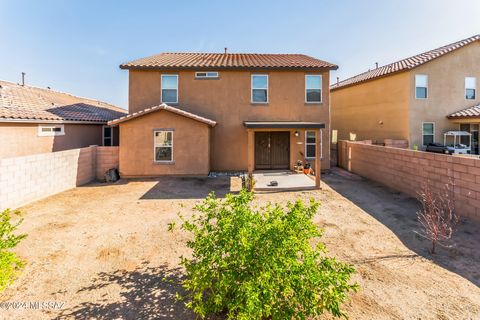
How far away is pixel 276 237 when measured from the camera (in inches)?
135

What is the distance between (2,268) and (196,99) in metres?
12.6

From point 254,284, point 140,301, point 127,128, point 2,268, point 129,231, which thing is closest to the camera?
point 254,284

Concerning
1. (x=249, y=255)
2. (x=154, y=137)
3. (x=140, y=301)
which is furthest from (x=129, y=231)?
(x=154, y=137)

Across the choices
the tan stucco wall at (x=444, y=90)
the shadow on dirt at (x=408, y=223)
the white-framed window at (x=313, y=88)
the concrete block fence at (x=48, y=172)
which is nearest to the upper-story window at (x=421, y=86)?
the tan stucco wall at (x=444, y=90)

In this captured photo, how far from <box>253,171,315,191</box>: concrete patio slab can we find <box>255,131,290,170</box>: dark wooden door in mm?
881

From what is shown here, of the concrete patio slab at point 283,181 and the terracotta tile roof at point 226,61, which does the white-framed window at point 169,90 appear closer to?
the terracotta tile roof at point 226,61

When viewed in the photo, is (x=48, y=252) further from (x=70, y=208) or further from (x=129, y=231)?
(x=70, y=208)

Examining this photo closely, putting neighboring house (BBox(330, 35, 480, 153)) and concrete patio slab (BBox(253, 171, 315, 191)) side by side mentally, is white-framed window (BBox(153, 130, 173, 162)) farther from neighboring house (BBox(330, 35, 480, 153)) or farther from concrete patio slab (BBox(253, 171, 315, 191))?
neighboring house (BBox(330, 35, 480, 153))

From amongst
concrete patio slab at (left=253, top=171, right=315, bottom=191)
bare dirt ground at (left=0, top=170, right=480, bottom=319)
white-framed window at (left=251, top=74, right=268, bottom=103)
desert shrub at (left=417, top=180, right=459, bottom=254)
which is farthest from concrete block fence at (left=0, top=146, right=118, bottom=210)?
desert shrub at (left=417, top=180, right=459, bottom=254)

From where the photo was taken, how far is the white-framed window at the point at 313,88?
1524 centimetres

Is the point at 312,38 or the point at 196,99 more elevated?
the point at 312,38

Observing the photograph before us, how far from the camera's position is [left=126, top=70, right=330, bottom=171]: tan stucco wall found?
15.0 meters

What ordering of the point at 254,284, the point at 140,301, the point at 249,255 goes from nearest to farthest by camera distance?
1. the point at 254,284
2. the point at 249,255
3. the point at 140,301

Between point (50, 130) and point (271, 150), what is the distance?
12.3 meters
